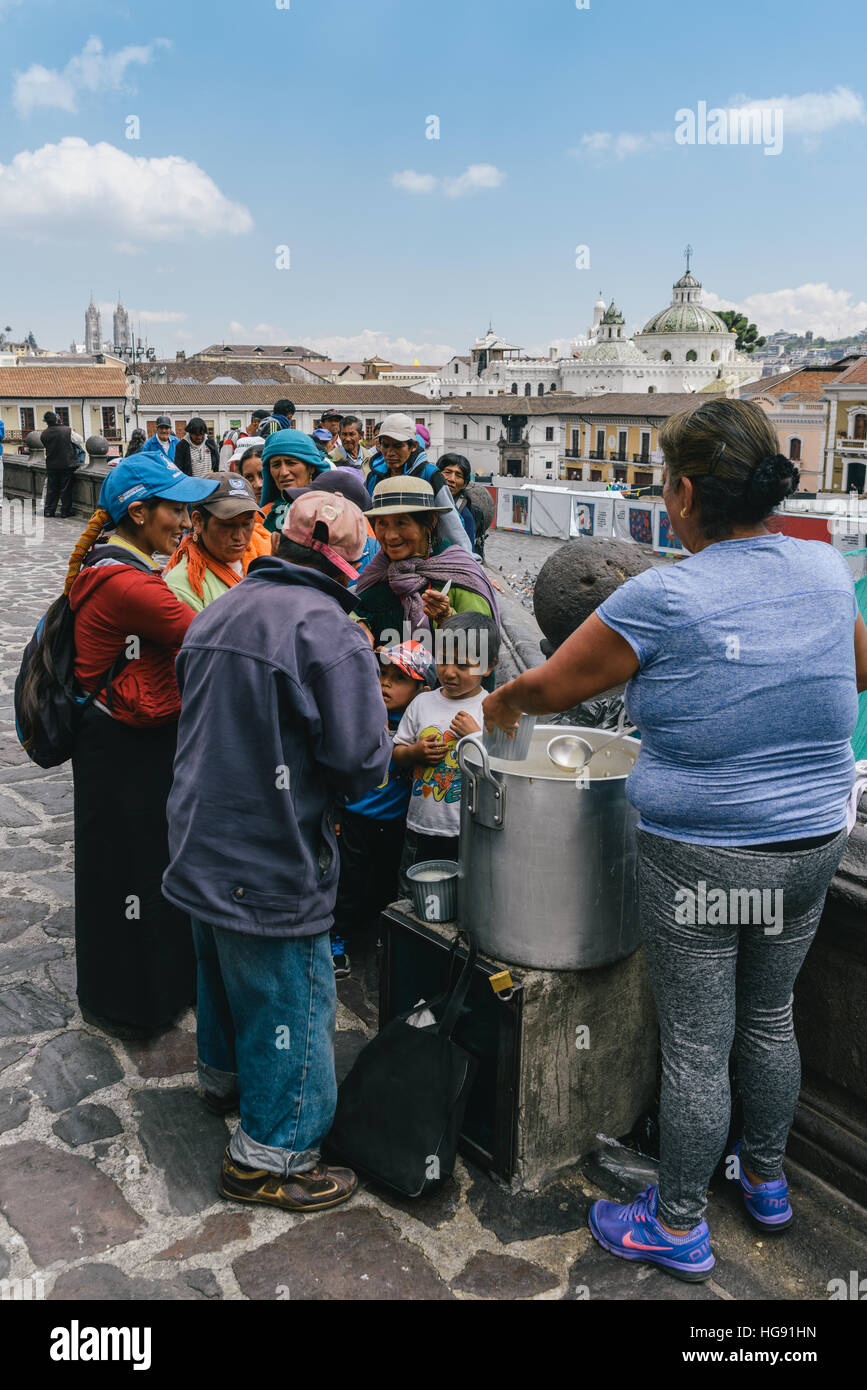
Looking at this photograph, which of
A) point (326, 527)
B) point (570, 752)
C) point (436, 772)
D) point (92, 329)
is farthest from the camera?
point (92, 329)

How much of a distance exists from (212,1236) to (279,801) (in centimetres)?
112

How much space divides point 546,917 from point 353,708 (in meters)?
0.74

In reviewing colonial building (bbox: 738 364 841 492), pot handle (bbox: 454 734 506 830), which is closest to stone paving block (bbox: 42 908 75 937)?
pot handle (bbox: 454 734 506 830)

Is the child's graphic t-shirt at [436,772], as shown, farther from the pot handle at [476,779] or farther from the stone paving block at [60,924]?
the stone paving block at [60,924]

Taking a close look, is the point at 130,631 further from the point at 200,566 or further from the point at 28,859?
the point at 28,859

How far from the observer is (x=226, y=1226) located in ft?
9.13

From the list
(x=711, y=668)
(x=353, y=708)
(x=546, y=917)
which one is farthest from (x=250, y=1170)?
(x=711, y=668)

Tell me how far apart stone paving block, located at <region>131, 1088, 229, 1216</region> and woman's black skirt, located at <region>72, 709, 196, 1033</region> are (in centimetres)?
38

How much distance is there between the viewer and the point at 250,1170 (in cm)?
287

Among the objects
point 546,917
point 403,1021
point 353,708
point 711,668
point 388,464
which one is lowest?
point 403,1021

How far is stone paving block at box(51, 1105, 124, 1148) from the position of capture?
316 cm

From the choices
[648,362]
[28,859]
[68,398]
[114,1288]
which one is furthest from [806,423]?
[114,1288]

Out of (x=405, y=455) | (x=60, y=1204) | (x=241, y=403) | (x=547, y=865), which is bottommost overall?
(x=60, y=1204)
